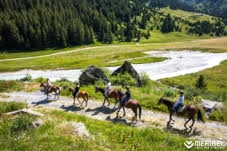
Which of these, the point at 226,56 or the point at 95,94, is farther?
the point at 226,56

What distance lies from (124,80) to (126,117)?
13.7 meters

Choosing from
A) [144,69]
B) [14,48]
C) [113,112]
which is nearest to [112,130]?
[113,112]

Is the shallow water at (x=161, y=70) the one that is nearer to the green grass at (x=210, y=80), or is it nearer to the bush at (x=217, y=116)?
the green grass at (x=210, y=80)

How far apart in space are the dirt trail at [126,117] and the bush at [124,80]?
9211 millimetres

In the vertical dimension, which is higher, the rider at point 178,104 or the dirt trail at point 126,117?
the rider at point 178,104

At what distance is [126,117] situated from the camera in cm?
2334

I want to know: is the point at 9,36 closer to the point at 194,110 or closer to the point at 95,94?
the point at 95,94

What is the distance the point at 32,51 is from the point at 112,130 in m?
119

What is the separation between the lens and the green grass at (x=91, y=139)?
46.7 feet

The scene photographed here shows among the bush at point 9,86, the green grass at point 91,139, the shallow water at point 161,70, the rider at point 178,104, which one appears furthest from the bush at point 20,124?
the shallow water at point 161,70

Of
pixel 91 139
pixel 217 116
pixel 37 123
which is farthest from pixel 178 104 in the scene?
pixel 37 123

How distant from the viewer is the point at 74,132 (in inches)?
643

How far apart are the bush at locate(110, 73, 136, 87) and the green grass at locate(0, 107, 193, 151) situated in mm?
17170

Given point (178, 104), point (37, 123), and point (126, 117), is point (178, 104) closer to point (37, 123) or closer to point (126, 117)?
point (126, 117)
